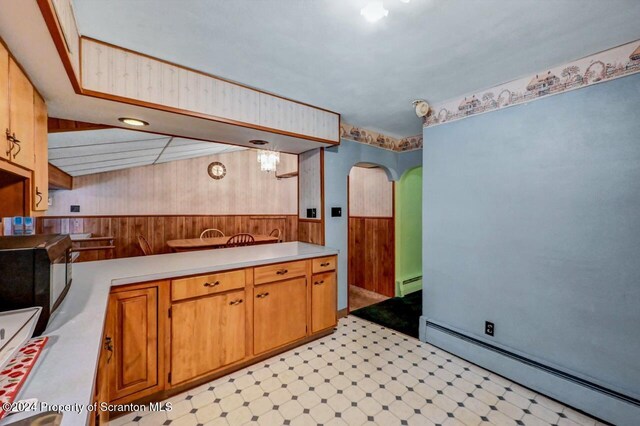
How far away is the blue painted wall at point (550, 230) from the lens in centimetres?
168

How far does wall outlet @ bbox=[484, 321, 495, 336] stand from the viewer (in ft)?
7.32

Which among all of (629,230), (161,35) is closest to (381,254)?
(629,230)

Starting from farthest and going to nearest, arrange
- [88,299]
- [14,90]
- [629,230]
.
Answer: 1. [629,230]
2. [88,299]
3. [14,90]

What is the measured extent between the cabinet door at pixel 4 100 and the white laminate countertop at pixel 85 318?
0.76m

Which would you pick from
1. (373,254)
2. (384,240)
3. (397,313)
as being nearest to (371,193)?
(384,240)

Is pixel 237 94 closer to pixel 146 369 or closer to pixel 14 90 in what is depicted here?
pixel 14 90

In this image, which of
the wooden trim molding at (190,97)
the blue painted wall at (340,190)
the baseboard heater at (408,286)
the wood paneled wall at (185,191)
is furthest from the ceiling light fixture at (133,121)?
the wood paneled wall at (185,191)

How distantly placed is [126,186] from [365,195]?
476cm

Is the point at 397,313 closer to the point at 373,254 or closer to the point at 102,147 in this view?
the point at 373,254

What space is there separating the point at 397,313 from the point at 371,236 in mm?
1309

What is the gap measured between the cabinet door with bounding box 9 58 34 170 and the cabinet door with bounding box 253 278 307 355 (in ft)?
5.27

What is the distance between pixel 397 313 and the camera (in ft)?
11.0

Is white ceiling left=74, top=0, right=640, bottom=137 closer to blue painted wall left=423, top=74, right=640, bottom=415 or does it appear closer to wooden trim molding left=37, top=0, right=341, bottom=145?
wooden trim molding left=37, top=0, right=341, bottom=145

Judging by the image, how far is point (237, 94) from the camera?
2.15 m
